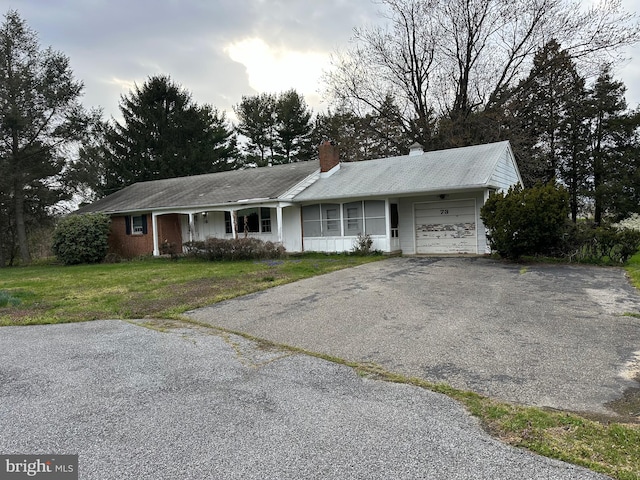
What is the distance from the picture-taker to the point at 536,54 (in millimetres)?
24781

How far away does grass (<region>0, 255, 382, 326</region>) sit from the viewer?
24.3 ft

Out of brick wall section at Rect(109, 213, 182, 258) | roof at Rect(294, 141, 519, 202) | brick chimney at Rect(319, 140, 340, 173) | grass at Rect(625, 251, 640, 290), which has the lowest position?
grass at Rect(625, 251, 640, 290)

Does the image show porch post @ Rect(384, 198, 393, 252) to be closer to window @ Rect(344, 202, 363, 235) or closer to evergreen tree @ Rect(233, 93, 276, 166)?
window @ Rect(344, 202, 363, 235)

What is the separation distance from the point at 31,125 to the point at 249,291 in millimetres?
19147

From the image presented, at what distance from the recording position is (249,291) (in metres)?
9.09

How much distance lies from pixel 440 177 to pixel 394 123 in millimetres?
14110

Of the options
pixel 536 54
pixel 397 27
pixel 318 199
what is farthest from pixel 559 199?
pixel 397 27

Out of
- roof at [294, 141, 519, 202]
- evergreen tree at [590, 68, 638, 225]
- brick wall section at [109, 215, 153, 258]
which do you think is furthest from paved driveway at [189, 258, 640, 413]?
evergreen tree at [590, 68, 638, 225]

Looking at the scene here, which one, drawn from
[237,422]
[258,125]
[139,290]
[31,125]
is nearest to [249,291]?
[139,290]

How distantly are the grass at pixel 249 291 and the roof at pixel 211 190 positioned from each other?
10.5 ft

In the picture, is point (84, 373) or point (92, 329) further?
point (92, 329)

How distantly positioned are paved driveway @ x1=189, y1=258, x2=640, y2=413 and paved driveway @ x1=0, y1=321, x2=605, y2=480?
776 mm

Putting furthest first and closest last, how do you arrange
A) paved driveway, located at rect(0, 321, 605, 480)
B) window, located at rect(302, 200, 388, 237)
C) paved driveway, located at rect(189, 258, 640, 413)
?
window, located at rect(302, 200, 388, 237)
paved driveway, located at rect(189, 258, 640, 413)
paved driveway, located at rect(0, 321, 605, 480)

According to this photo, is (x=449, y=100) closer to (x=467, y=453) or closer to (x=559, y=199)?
(x=559, y=199)
